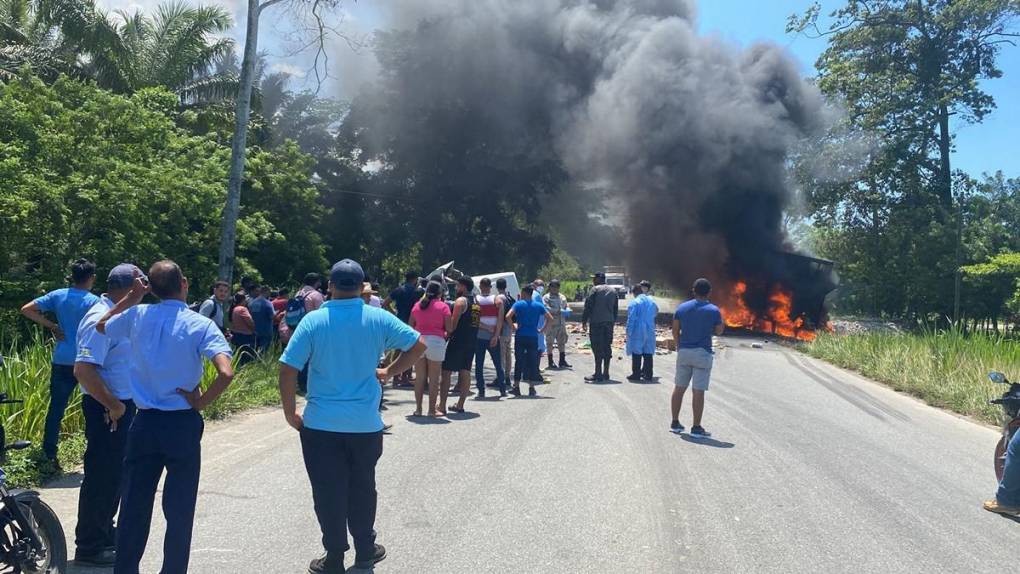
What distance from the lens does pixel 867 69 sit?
3139cm

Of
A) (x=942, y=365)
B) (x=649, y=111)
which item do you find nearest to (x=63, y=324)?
(x=942, y=365)

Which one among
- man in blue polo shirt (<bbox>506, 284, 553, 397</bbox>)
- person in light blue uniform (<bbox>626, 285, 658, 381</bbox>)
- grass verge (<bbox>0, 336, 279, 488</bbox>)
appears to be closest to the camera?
grass verge (<bbox>0, 336, 279, 488</bbox>)

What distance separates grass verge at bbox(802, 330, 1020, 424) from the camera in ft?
38.1

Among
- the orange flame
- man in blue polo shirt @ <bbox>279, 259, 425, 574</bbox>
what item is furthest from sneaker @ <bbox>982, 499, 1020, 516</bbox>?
the orange flame

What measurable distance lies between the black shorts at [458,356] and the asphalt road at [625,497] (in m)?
0.61

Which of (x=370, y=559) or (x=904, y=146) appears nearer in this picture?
(x=370, y=559)

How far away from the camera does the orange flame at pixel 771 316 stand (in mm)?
27781

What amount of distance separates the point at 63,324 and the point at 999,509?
677 cm

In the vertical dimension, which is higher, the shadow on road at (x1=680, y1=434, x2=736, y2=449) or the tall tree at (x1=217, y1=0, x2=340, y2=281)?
the tall tree at (x1=217, y1=0, x2=340, y2=281)

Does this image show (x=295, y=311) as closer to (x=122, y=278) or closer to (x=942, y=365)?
(x=122, y=278)

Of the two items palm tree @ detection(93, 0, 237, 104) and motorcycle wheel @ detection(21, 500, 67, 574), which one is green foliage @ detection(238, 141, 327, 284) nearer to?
palm tree @ detection(93, 0, 237, 104)

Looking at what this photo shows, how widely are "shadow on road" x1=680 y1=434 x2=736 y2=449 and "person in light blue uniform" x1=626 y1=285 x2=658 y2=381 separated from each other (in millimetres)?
5202

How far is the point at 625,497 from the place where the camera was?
5.87m

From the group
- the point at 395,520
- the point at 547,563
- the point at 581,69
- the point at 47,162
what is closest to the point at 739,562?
the point at 547,563
